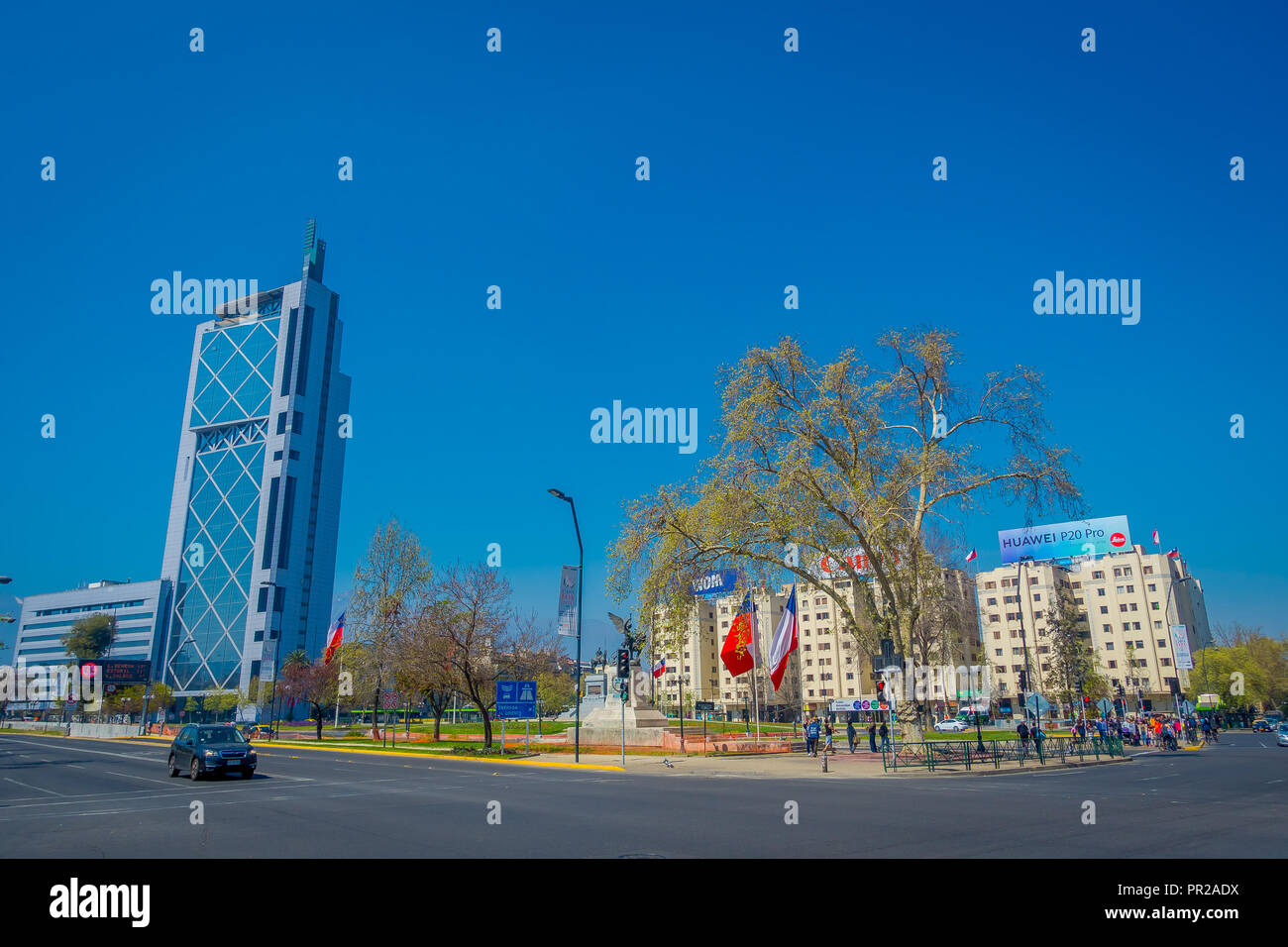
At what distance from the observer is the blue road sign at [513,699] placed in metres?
32.7

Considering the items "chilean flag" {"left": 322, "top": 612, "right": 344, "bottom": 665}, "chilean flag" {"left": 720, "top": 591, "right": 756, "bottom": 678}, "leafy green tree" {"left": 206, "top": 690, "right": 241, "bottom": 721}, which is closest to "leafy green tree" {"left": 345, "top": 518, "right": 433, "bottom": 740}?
"chilean flag" {"left": 322, "top": 612, "right": 344, "bottom": 665}

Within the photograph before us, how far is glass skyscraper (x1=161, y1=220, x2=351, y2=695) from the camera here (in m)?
148

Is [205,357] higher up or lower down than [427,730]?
higher up

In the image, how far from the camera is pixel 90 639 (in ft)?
472

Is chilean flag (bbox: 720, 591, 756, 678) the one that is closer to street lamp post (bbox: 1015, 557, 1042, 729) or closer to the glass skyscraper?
street lamp post (bbox: 1015, 557, 1042, 729)

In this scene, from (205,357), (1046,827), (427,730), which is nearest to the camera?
(1046,827)

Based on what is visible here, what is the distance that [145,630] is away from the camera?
15988 centimetres

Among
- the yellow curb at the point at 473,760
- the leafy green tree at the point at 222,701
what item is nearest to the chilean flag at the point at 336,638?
the yellow curb at the point at 473,760

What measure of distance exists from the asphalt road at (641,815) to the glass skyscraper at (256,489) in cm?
13357

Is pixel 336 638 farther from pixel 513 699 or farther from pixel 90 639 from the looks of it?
pixel 90 639

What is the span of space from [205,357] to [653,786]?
604 feet

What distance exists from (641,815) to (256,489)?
526ft
